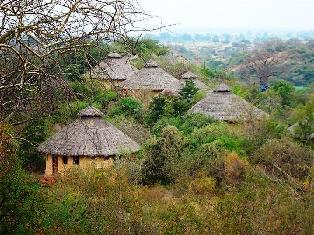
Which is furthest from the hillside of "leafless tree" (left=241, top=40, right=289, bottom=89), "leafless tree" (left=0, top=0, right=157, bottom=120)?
"leafless tree" (left=241, top=40, right=289, bottom=89)

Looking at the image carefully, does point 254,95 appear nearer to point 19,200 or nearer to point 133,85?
point 133,85

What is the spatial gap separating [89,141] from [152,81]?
10493 mm

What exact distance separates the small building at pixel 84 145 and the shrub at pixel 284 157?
14.2 feet

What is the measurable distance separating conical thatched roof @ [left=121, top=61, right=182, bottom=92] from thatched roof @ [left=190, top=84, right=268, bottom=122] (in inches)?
150

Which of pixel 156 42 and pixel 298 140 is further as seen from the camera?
pixel 156 42

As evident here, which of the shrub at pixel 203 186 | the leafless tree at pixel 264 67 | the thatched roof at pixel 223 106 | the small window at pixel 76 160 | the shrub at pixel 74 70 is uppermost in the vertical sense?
the shrub at pixel 74 70

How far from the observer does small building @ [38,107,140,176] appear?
21219mm

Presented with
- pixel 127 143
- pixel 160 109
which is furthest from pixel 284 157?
pixel 160 109

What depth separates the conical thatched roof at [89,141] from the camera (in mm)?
21250

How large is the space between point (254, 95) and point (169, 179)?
50.7 ft

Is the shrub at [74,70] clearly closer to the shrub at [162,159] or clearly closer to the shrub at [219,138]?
the shrub at [162,159]

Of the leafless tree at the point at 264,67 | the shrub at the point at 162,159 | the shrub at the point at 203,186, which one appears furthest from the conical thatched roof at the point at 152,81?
the leafless tree at the point at 264,67

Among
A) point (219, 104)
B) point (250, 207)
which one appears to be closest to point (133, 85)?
point (219, 104)

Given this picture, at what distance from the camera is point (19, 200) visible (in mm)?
9828
